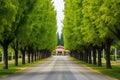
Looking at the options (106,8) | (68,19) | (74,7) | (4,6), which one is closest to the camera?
(4,6)

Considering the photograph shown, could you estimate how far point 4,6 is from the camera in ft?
106

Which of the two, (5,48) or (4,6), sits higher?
Answer: (4,6)

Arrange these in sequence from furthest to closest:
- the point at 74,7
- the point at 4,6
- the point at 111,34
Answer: the point at 74,7
the point at 111,34
the point at 4,6

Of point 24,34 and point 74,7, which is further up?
point 74,7

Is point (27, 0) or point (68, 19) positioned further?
point (68, 19)

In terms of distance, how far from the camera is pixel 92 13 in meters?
40.2

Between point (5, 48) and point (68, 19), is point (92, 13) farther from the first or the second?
point (68, 19)

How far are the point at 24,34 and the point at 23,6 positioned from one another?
344cm

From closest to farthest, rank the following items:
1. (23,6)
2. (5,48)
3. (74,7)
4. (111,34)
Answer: (111,34), (23,6), (5,48), (74,7)

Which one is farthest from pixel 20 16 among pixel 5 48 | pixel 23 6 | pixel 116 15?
pixel 116 15

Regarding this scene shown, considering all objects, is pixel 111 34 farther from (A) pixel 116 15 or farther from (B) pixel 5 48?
(B) pixel 5 48

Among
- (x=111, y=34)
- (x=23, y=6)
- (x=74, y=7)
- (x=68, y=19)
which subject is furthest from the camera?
(x=68, y=19)

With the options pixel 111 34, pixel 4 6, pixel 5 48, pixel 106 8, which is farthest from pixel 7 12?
pixel 5 48

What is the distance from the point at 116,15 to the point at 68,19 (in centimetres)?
4259
